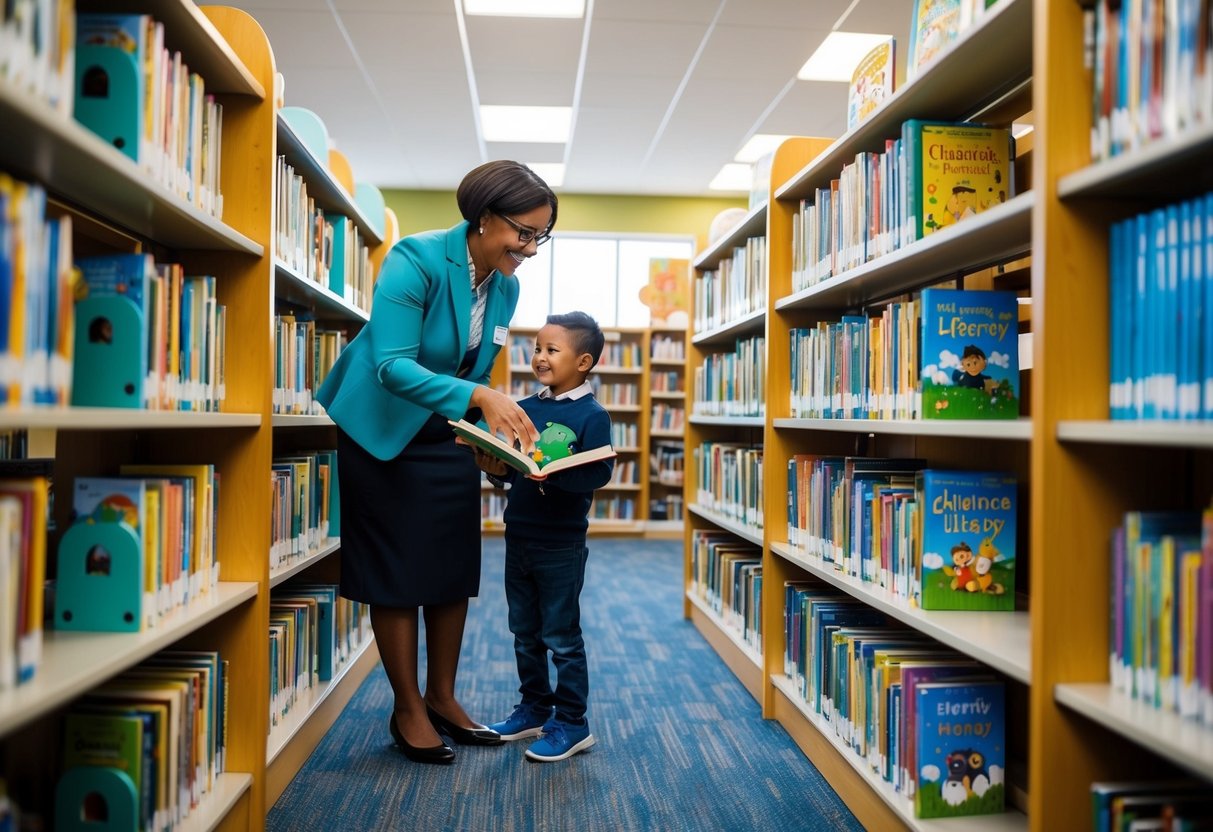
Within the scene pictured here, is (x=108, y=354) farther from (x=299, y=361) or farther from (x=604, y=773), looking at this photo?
(x=604, y=773)

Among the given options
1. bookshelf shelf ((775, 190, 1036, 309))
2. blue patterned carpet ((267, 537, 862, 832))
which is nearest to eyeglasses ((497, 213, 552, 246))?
bookshelf shelf ((775, 190, 1036, 309))

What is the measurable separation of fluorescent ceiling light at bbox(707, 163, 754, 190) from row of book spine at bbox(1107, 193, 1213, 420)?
20.4 ft

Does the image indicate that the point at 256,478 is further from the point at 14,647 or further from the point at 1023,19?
the point at 1023,19

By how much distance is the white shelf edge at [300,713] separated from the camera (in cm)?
201

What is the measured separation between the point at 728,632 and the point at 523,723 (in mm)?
1099

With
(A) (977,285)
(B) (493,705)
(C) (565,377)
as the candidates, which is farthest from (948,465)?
(B) (493,705)

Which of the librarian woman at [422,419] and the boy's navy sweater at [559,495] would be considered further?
the boy's navy sweater at [559,495]

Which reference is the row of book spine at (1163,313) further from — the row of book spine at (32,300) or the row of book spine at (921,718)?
the row of book spine at (32,300)

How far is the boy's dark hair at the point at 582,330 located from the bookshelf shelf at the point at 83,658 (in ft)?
3.78

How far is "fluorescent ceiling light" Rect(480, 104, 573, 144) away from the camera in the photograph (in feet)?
20.0

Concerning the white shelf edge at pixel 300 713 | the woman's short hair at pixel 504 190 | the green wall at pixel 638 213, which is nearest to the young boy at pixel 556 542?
the woman's short hair at pixel 504 190

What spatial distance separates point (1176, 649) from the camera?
1163 mm

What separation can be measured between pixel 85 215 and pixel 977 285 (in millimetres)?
2031

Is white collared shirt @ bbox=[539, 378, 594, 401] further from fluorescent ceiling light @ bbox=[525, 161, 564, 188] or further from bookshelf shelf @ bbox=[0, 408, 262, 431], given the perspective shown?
fluorescent ceiling light @ bbox=[525, 161, 564, 188]
